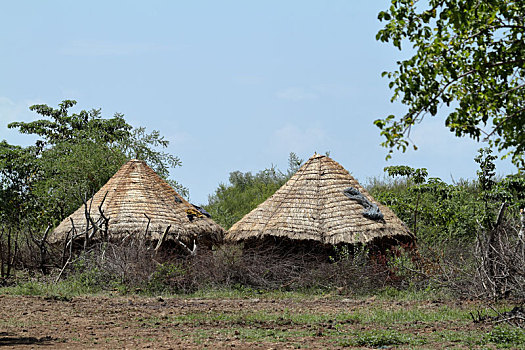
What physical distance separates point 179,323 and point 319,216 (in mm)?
7227

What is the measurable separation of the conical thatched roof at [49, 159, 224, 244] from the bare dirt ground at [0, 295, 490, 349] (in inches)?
147

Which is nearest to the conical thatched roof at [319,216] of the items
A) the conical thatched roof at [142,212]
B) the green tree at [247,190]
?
the conical thatched roof at [142,212]

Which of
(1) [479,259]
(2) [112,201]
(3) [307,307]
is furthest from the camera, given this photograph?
(2) [112,201]

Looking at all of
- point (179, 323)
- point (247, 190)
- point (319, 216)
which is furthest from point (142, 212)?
point (247, 190)

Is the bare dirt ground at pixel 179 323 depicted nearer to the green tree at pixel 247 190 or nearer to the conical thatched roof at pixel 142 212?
the conical thatched roof at pixel 142 212

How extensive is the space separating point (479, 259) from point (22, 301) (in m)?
7.84

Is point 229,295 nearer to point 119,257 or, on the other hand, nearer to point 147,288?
point 147,288

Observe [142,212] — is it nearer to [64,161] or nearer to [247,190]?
[64,161]

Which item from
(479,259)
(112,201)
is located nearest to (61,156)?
(112,201)

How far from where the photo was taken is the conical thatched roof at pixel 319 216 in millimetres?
14781

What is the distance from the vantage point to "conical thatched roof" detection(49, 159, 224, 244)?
1584cm

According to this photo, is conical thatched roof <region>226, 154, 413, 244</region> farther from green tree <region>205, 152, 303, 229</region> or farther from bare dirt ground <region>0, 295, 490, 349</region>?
green tree <region>205, 152, 303, 229</region>

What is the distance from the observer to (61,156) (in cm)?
2492

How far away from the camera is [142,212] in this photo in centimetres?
1630
